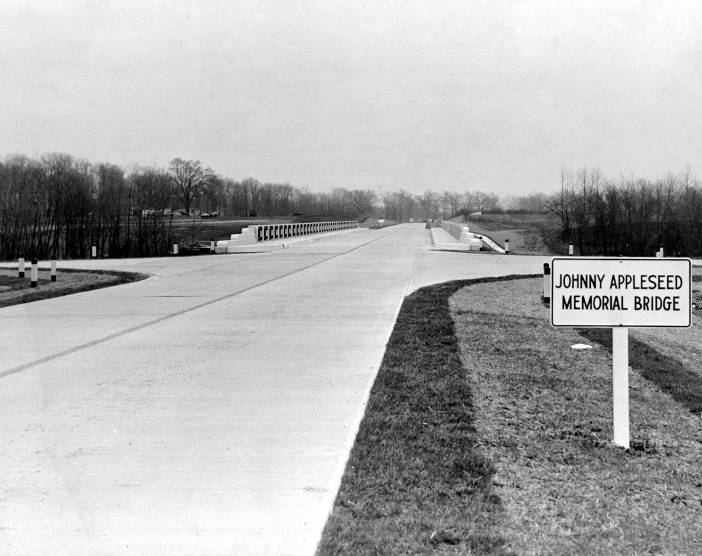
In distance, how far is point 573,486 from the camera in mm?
4281

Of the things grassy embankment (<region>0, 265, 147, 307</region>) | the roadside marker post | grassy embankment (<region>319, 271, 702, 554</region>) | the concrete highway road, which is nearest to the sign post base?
the roadside marker post

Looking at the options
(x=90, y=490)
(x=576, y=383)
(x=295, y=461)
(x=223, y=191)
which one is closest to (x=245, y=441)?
(x=295, y=461)

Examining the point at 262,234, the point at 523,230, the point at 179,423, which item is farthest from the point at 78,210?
the point at 179,423

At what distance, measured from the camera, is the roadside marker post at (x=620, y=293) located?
5.15 meters

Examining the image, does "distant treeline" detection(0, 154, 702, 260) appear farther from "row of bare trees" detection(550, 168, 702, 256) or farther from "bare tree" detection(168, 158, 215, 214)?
"bare tree" detection(168, 158, 215, 214)

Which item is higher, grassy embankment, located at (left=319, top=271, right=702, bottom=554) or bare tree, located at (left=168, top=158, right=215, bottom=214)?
bare tree, located at (left=168, top=158, right=215, bottom=214)

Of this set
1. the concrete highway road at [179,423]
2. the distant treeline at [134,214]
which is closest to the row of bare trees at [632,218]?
the distant treeline at [134,214]

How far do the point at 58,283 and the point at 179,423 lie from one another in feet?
47.1

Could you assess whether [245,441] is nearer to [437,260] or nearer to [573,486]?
[573,486]

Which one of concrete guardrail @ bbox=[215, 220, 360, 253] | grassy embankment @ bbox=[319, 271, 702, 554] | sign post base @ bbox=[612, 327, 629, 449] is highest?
concrete guardrail @ bbox=[215, 220, 360, 253]

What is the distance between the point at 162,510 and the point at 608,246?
7503cm

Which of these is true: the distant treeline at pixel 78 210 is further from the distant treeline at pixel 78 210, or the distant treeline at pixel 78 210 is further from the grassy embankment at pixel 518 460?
the grassy embankment at pixel 518 460

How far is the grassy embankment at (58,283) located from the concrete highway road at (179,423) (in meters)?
2.55

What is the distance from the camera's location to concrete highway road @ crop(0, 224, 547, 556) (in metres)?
3.67
